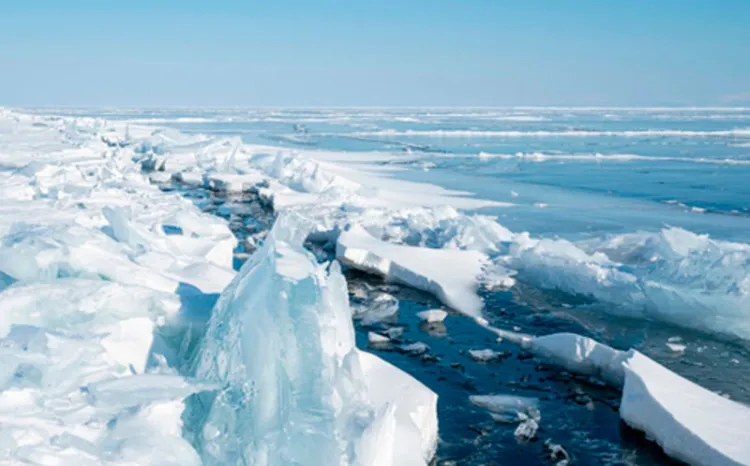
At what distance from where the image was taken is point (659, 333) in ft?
18.5

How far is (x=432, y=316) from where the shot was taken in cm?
607

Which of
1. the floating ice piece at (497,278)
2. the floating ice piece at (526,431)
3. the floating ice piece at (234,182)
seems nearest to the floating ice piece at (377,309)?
the floating ice piece at (497,278)

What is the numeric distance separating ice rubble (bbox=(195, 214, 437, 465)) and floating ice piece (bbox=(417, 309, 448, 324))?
2.05m

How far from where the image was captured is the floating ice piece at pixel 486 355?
5.22 metres

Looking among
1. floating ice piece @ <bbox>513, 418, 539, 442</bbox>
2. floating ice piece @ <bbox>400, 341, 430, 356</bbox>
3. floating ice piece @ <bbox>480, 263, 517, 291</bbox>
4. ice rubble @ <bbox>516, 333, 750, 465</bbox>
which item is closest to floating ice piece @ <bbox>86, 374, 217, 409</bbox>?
floating ice piece @ <bbox>513, 418, 539, 442</bbox>

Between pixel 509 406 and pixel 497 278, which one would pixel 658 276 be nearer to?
pixel 497 278

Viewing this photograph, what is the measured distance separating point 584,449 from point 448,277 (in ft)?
10.9

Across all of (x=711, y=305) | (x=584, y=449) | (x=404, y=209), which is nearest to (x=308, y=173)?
(x=404, y=209)

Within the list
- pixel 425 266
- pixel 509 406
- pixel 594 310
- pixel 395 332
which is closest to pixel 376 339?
pixel 395 332

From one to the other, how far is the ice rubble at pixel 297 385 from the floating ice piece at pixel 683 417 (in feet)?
4.48

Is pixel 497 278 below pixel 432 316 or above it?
above

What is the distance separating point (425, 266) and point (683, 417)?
388 cm

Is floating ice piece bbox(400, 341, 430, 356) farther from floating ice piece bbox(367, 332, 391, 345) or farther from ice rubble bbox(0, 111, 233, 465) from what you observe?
ice rubble bbox(0, 111, 233, 465)

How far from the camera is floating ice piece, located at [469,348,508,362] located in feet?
17.1
